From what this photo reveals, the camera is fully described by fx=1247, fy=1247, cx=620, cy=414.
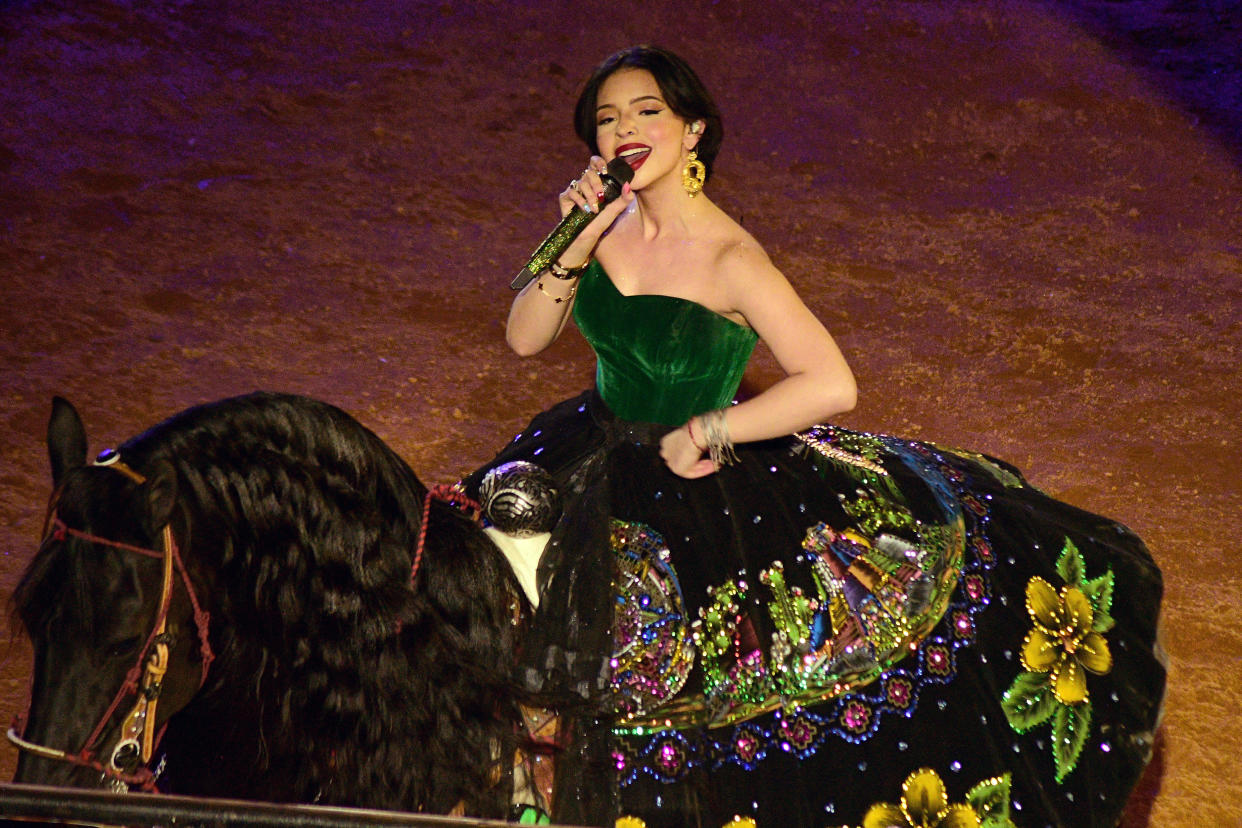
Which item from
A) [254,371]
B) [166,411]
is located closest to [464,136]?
[254,371]

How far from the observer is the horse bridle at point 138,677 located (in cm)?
179

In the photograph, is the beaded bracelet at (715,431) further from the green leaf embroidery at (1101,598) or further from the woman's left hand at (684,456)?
the green leaf embroidery at (1101,598)

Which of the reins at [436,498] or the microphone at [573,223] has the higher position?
the microphone at [573,223]

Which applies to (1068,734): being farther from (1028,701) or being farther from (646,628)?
(646,628)

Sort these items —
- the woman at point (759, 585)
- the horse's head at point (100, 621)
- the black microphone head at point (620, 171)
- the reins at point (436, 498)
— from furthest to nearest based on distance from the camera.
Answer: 1. the black microphone head at point (620, 171)
2. the woman at point (759, 585)
3. the reins at point (436, 498)
4. the horse's head at point (100, 621)

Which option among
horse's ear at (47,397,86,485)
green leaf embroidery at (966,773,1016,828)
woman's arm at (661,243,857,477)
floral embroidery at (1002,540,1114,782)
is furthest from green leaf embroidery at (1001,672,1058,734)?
horse's ear at (47,397,86,485)

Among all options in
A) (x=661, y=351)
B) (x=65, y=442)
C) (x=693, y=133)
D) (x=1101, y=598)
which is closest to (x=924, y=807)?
(x=1101, y=598)

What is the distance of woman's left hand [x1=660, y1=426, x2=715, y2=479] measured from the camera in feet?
7.95

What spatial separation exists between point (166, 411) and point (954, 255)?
13.2 ft

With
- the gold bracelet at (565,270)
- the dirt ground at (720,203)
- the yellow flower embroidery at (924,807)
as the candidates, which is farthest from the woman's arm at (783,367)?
the dirt ground at (720,203)

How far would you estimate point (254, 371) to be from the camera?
5.13 metres

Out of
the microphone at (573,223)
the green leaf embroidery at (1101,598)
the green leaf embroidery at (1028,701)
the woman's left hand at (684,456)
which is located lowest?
the green leaf embroidery at (1028,701)

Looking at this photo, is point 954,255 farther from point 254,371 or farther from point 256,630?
point 256,630

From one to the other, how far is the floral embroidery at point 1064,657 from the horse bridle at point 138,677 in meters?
1.54
